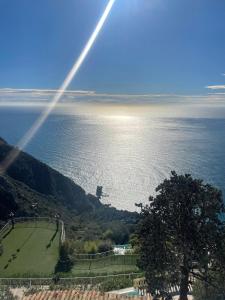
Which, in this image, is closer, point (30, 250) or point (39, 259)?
point (39, 259)

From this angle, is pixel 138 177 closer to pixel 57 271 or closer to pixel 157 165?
pixel 157 165

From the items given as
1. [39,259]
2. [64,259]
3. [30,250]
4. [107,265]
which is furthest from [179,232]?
[30,250]

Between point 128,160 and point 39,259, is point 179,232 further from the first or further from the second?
point 128,160

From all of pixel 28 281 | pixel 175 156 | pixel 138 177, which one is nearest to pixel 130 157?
pixel 175 156

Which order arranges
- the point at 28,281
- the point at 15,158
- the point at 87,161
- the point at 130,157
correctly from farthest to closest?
the point at 130,157 < the point at 87,161 < the point at 15,158 < the point at 28,281

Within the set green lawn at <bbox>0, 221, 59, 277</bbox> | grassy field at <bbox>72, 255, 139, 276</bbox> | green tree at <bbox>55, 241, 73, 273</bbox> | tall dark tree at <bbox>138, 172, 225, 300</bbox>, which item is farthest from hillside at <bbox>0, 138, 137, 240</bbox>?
tall dark tree at <bbox>138, 172, 225, 300</bbox>
